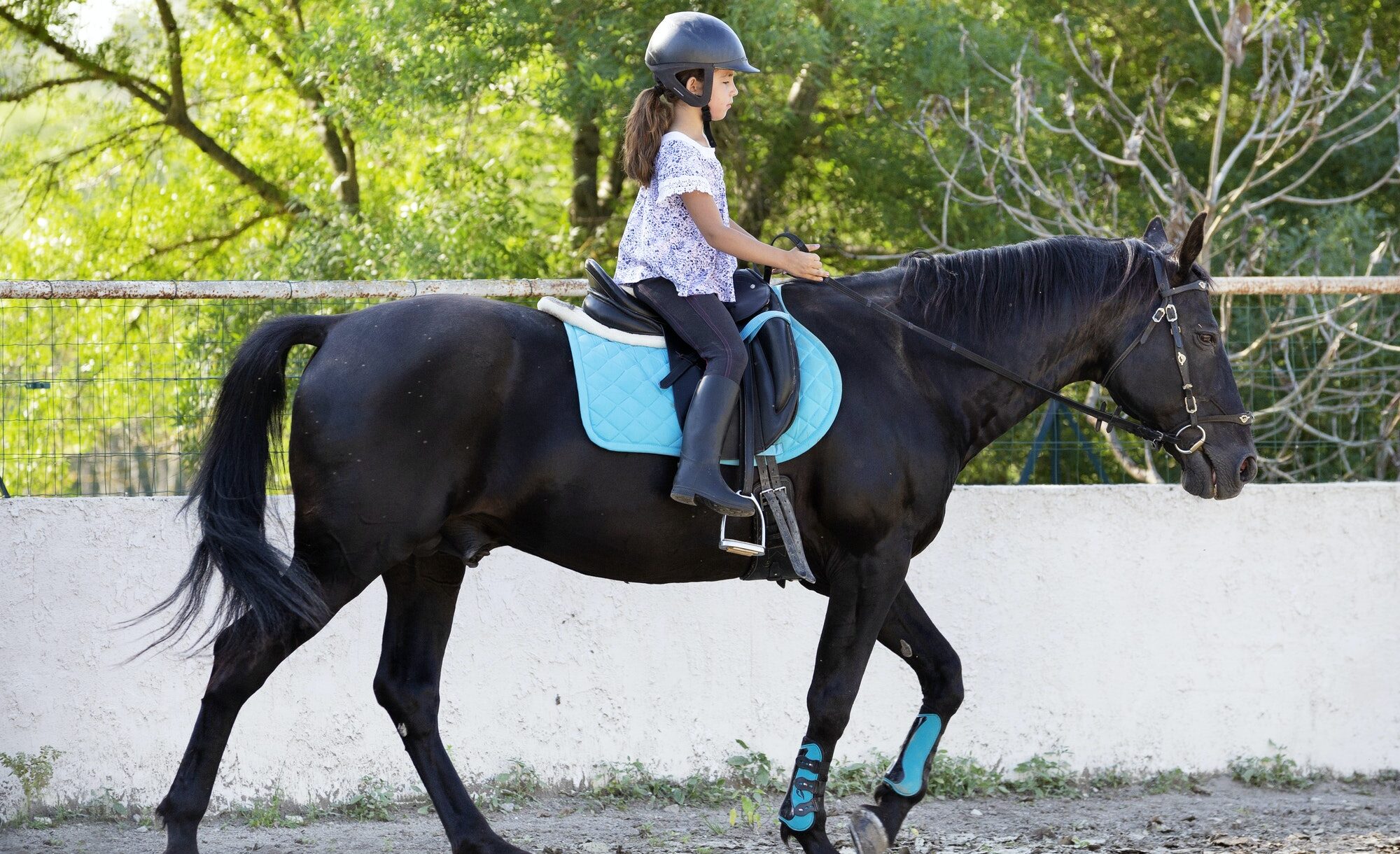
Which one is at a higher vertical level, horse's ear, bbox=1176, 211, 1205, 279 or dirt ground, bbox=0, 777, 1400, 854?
horse's ear, bbox=1176, 211, 1205, 279

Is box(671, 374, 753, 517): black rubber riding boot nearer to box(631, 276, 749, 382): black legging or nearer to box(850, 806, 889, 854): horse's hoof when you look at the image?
box(631, 276, 749, 382): black legging

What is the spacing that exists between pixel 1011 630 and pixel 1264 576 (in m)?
1.14

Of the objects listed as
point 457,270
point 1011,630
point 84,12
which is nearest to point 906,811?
point 1011,630

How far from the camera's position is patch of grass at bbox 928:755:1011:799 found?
16.6ft

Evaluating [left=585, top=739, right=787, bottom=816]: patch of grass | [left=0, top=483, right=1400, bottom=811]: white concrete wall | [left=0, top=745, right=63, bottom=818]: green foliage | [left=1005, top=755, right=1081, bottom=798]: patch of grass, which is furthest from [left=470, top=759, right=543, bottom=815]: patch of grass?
[left=1005, top=755, right=1081, bottom=798]: patch of grass

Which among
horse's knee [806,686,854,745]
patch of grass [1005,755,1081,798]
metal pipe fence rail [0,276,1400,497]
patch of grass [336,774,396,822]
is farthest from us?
patch of grass [1005,755,1081,798]

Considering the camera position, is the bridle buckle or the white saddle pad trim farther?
the bridle buckle

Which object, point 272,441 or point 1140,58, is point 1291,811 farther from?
point 1140,58

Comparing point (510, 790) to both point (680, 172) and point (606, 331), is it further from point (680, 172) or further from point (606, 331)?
point (680, 172)

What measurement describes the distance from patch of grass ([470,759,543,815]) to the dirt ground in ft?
0.18

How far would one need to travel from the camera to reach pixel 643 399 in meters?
3.47

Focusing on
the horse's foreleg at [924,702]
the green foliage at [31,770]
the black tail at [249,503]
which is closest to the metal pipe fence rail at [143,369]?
the black tail at [249,503]

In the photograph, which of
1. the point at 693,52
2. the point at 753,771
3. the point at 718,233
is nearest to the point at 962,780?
the point at 753,771

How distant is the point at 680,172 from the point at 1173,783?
3500 mm
